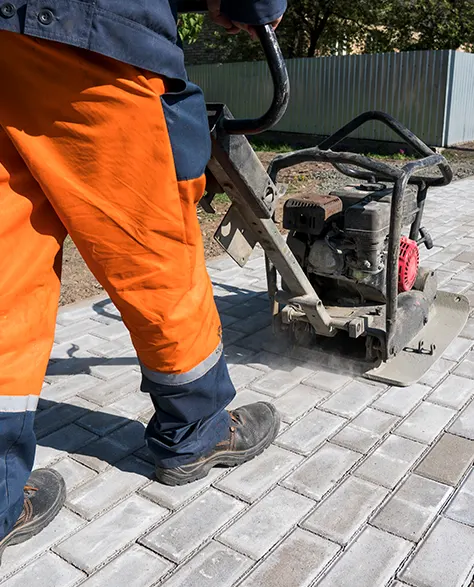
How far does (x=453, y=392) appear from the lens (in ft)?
11.2

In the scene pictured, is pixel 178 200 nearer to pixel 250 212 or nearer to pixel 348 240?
pixel 250 212

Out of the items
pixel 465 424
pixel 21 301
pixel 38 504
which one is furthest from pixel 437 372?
pixel 21 301

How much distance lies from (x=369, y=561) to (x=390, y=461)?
63 centimetres

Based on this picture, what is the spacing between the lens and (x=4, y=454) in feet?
6.86

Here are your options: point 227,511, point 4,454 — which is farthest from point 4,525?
point 227,511

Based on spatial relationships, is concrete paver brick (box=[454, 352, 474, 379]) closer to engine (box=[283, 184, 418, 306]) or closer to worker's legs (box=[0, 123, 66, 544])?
engine (box=[283, 184, 418, 306])

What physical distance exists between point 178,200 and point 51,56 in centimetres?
56

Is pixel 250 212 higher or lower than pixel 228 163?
lower

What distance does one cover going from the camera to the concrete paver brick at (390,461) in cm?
274

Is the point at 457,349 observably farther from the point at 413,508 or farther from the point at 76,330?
the point at 76,330

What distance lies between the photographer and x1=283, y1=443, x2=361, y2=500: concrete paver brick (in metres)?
2.68

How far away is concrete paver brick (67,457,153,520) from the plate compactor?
39.1 inches

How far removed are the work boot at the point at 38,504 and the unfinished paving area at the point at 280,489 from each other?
5 cm

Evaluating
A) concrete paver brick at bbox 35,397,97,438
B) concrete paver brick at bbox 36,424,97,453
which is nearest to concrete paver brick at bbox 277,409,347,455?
concrete paver brick at bbox 36,424,97,453
